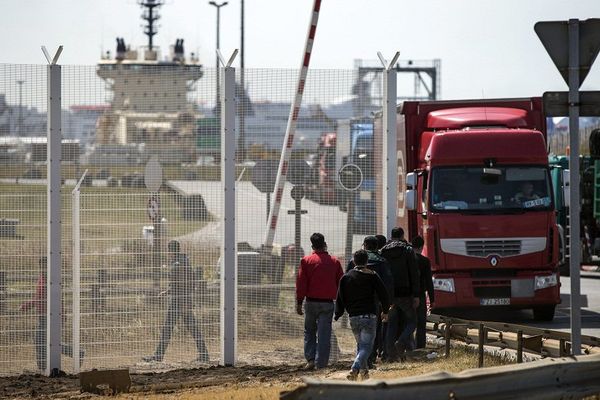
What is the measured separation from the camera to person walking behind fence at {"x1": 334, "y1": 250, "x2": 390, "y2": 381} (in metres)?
13.4

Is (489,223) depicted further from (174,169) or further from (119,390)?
(119,390)

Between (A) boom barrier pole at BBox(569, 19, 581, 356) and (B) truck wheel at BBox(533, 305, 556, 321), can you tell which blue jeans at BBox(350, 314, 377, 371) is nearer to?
(A) boom barrier pole at BBox(569, 19, 581, 356)

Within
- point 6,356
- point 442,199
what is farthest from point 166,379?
point 442,199

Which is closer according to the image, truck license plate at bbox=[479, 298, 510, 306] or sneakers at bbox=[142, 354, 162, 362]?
sneakers at bbox=[142, 354, 162, 362]

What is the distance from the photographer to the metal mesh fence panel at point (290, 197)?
637 inches

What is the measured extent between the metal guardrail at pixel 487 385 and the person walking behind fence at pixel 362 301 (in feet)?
14.0

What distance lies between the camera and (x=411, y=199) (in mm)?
20016

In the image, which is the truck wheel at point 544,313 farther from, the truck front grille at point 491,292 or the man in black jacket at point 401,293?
the man in black jacket at point 401,293

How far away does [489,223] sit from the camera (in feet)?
65.5

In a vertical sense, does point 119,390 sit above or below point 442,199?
below

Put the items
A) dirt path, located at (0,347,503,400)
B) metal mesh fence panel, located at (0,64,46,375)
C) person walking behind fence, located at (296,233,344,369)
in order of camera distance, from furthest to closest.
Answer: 1. metal mesh fence panel, located at (0,64,46,375)
2. person walking behind fence, located at (296,233,344,369)
3. dirt path, located at (0,347,503,400)

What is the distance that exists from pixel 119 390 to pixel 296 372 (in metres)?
2.25

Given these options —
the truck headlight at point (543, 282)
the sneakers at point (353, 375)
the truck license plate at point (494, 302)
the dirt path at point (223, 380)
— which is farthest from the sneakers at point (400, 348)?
the truck headlight at point (543, 282)

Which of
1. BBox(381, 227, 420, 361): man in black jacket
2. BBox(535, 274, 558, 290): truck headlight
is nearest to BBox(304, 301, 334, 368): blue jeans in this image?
BBox(381, 227, 420, 361): man in black jacket
